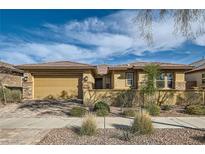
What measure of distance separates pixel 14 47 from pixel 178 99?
14.3m

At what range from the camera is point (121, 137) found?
6793mm

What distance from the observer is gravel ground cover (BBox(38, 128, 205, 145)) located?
→ 6.41 metres

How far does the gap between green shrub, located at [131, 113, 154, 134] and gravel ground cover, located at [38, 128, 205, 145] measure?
0.21 m

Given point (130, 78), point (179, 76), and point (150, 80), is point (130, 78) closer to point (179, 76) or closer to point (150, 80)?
point (179, 76)

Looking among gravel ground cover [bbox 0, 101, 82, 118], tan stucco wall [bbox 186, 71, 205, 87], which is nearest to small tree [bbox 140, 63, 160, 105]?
gravel ground cover [bbox 0, 101, 82, 118]

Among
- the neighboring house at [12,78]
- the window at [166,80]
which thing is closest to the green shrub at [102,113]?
the window at [166,80]

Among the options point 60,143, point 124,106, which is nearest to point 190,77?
point 124,106

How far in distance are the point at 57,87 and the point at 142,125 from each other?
12863mm

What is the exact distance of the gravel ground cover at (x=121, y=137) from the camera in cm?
641

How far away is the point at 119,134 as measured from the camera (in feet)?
23.6

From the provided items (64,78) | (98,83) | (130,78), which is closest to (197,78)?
(130,78)

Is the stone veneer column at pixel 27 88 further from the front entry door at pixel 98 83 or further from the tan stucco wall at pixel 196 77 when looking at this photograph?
the tan stucco wall at pixel 196 77

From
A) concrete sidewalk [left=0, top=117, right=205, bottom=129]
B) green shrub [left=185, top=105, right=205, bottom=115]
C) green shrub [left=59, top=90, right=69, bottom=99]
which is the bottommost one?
concrete sidewalk [left=0, top=117, right=205, bottom=129]

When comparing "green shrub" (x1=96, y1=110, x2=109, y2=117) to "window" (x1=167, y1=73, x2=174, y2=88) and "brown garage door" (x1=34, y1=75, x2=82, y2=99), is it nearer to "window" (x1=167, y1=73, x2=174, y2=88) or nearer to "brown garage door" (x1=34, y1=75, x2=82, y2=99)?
"brown garage door" (x1=34, y1=75, x2=82, y2=99)
